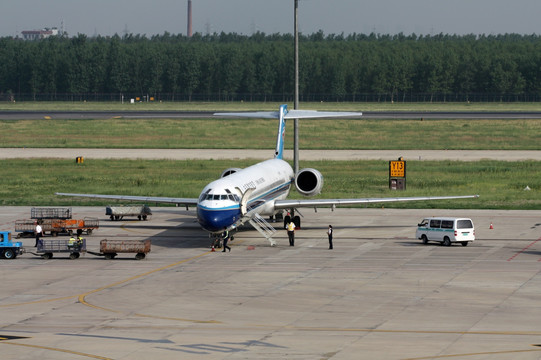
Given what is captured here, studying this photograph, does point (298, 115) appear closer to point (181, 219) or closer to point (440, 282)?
point (181, 219)

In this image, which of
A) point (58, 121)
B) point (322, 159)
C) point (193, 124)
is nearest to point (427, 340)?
point (322, 159)

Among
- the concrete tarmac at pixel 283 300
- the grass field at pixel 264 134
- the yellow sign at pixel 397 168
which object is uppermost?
the grass field at pixel 264 134

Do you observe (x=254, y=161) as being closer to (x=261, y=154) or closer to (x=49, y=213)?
(x=261, y=154)

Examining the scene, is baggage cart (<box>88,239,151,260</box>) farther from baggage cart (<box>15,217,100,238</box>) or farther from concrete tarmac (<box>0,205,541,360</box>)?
baggage cart (<box>15,217,100,238</box>)

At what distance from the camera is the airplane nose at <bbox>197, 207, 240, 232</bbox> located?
47375mm

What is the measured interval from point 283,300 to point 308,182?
22.2 m

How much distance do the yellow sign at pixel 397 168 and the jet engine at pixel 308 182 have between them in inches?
708

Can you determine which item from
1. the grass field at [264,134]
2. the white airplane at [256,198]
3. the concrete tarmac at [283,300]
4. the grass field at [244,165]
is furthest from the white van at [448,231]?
the grass field at [264,134]

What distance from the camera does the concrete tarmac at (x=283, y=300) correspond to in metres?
29.1

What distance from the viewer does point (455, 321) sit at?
106ft

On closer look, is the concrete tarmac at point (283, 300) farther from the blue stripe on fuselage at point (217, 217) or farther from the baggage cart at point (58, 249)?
the blue stripe on fuselage at point (217, 217)

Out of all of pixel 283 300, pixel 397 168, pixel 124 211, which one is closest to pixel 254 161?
pixel 397 168

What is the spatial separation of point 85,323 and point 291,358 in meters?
8.69

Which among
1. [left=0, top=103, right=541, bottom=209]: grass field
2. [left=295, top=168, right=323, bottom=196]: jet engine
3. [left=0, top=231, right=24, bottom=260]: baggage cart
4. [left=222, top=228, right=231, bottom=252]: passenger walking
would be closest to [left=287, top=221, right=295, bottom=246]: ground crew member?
[left=222, top=228, right=231, bottom=252]: passenger walking
